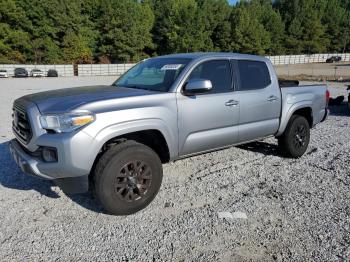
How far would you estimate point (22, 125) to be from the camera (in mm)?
3953

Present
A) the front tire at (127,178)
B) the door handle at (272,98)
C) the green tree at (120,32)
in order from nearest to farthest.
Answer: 1. the front tire at (127,178)
2. the door handle at (272,98)
3. the green tree at (120,32)

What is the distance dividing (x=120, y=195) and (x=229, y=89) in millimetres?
2133

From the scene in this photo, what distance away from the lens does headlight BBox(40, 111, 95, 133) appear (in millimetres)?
3547

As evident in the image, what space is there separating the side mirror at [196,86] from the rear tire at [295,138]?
2.28 meters

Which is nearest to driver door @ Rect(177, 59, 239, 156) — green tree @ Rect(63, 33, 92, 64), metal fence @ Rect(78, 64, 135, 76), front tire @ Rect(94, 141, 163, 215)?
front tire @ Rect(94, 141, 163, 215)

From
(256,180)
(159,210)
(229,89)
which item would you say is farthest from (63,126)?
(256,180)

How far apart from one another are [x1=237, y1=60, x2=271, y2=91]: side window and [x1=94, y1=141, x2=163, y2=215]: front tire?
190cm

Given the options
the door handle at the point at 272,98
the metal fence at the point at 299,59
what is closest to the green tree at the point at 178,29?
the metal fence at the point at 299,59

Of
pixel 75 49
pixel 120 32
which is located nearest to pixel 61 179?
pixel 75 49

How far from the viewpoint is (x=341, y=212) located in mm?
4141

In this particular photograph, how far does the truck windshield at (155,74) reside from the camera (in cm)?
452

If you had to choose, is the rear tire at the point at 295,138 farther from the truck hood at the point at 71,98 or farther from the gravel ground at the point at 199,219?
the truck hood at the point at 71,98

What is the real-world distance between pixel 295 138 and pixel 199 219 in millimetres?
2937

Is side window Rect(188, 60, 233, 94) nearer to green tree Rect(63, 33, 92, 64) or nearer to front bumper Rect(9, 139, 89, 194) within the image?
front bumper Rect(9, 139, 89, 194)
